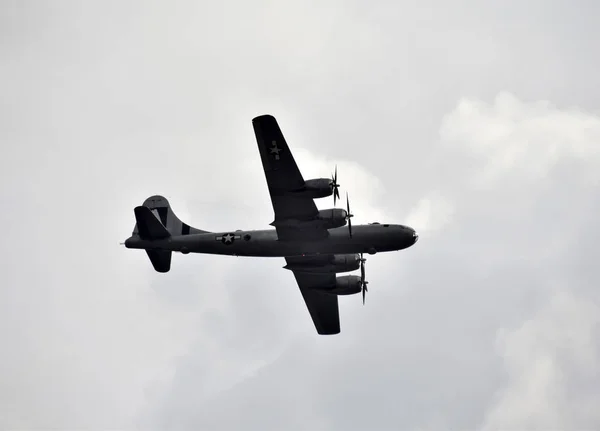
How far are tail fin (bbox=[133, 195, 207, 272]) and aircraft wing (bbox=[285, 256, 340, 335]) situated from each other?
30.2 feet

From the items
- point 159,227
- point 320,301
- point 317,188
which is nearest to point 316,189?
point 317,188

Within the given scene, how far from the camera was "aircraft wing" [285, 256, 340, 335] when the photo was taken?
63.5 meters

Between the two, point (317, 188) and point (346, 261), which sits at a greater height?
point (317, 188)

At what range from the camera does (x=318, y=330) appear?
→ 6662 cm

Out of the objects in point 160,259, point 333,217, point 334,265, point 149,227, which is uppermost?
point 149,227

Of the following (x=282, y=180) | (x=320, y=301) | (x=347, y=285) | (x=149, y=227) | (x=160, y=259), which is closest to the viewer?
(x=282, y=180)

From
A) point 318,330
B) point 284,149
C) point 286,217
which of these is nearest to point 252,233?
point 286,217

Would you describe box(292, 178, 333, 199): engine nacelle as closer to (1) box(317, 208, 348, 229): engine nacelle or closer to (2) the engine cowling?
(2) the engine cowling

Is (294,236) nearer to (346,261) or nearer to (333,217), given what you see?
(333,217)

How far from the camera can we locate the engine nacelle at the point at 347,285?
208 feet

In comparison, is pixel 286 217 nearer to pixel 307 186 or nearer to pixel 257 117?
pixel 307 186

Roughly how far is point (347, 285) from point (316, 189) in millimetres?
12259

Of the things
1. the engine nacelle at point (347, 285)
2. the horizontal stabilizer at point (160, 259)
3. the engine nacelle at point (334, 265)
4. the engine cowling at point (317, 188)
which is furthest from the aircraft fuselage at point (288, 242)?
the engine nacelle at point (347, 285)

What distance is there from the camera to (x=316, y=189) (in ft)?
176
